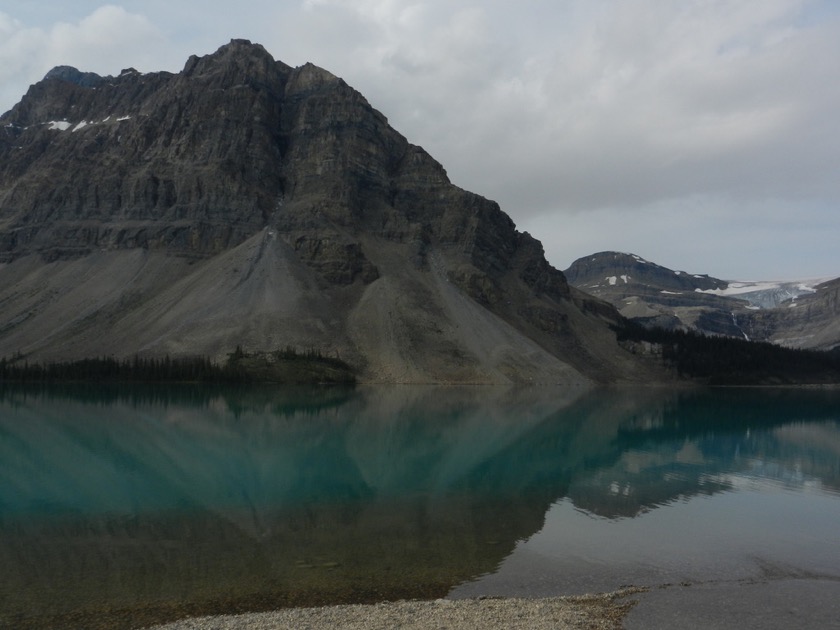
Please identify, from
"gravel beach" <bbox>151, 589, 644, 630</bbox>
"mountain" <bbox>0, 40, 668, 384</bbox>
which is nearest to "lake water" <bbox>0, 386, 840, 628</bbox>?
"gravel beach" <bbox>151, 589, 644, 630</bbox>

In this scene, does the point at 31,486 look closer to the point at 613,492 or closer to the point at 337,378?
the point at 613,492

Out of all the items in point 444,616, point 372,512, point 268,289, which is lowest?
point 372,512

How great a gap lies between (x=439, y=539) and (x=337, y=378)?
348 feet

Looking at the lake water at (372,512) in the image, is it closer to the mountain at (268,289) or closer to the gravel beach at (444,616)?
the gravel beach at (444,616)

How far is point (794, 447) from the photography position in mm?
61281

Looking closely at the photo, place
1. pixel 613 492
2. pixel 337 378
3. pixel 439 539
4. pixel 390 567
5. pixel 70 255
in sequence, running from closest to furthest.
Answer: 1. pixel 390 567
2. pixel 439 539
3. pixel 613 492
4. pixel 337 378
5. pixel 70 255

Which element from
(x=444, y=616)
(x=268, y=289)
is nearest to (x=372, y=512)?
(x=444, y=616)

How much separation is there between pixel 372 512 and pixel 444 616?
45.0 feet

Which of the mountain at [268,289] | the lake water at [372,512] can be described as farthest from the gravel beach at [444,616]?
the mountain at [268,289]

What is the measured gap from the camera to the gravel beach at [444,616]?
621 inches

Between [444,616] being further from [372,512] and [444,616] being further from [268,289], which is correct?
[268,289]

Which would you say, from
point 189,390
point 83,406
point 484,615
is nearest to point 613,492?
point 484,615

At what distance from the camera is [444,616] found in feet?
54.3

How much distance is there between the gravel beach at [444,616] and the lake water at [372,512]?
139 cm
